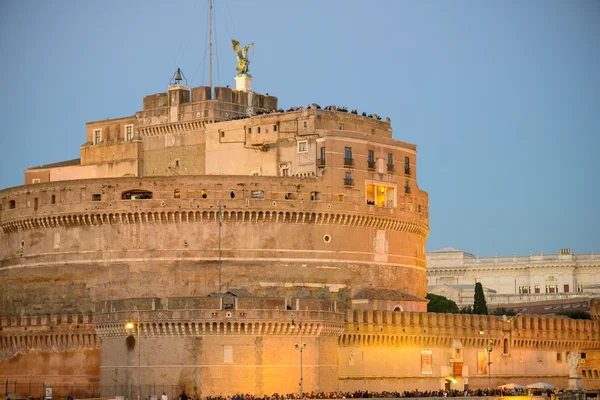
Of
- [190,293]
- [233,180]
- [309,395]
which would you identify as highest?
[233,180]

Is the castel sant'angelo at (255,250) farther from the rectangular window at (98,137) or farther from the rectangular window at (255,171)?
the rectangular window at (98,137)

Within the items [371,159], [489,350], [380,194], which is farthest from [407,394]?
[371,159]

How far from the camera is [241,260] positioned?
8356cm

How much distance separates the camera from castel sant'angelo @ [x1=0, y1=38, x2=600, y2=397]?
78.3 meters

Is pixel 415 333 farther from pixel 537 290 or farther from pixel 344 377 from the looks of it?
pixel 537 290

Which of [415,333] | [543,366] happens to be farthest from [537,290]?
[415,333]

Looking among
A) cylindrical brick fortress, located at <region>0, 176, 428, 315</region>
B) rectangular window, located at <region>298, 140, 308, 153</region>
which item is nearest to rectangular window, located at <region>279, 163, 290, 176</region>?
rectangular window, located at <region>298, 140, 308, 153</region>

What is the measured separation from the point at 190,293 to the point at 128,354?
13266 millimetres

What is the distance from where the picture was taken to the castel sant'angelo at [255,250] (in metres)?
78.3

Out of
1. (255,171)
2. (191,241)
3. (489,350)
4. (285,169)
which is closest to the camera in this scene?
(191,241)

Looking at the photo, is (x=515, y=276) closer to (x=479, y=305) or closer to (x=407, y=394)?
(x=479, y=305)

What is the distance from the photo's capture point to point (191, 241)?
274 ft

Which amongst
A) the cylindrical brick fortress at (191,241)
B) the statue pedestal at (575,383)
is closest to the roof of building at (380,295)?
the cylindrical brick fortress at (191,241)

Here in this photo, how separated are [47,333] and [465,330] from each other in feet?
79.5
